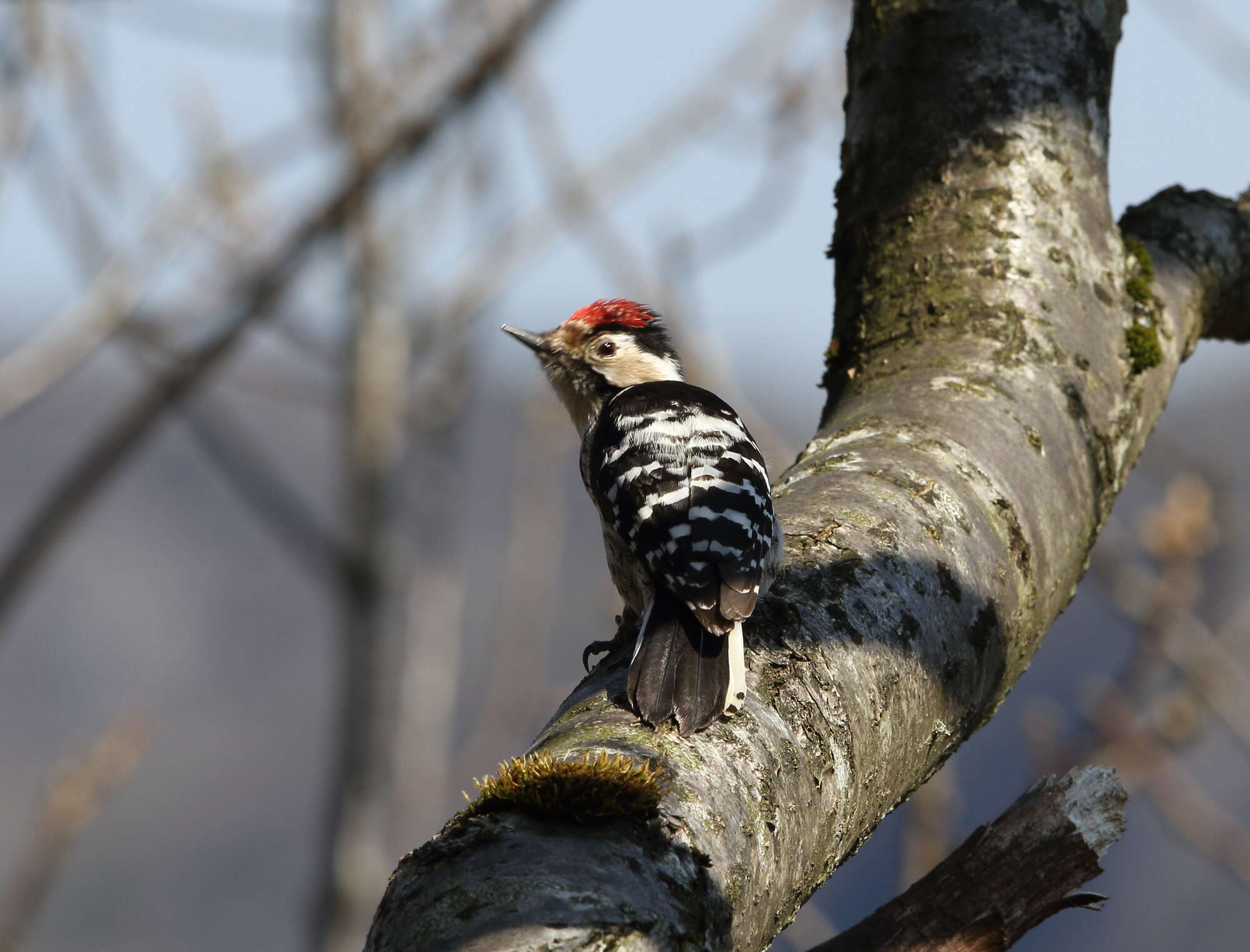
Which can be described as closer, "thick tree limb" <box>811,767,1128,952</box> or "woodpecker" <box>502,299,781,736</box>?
"thick tree limb" <box>811,767,1128,952</box>

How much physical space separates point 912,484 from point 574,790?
1.13m

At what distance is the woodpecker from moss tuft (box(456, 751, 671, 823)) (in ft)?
0.64

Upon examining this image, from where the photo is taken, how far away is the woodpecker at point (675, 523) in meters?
2.02

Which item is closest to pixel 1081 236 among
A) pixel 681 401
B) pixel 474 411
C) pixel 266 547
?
pixel 681 401

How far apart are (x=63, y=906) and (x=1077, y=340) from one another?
75969mm

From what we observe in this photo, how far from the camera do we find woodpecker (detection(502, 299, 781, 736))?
2.02 meters

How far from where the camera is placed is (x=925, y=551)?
2.32 metres

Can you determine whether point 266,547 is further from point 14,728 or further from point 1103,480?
point 1103,480

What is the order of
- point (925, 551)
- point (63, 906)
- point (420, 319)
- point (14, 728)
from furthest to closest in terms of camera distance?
1. point (14, 728)
2. point (63, 906)
3. point (420, 319)
4. point (925, 551)

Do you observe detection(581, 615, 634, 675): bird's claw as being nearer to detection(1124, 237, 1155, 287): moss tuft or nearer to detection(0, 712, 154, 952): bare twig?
detection(1124, 237, 1155, 287): moss tuft

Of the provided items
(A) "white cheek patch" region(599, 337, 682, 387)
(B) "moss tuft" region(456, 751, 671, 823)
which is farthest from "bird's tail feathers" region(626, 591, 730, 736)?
(A) "white cheek patch" region(599, 337, 682, 387)

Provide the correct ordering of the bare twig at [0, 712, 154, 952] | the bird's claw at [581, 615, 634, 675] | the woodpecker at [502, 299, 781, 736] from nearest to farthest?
the woodpecker at [502, 299, 781, 736] → the bird's claw at [581, 615, 634, 675] → the bare twig at [0, 712, 154, 952]

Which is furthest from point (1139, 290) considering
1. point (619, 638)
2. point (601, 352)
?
point (601, 352)

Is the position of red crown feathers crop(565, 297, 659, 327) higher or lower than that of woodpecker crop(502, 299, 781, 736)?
higher
